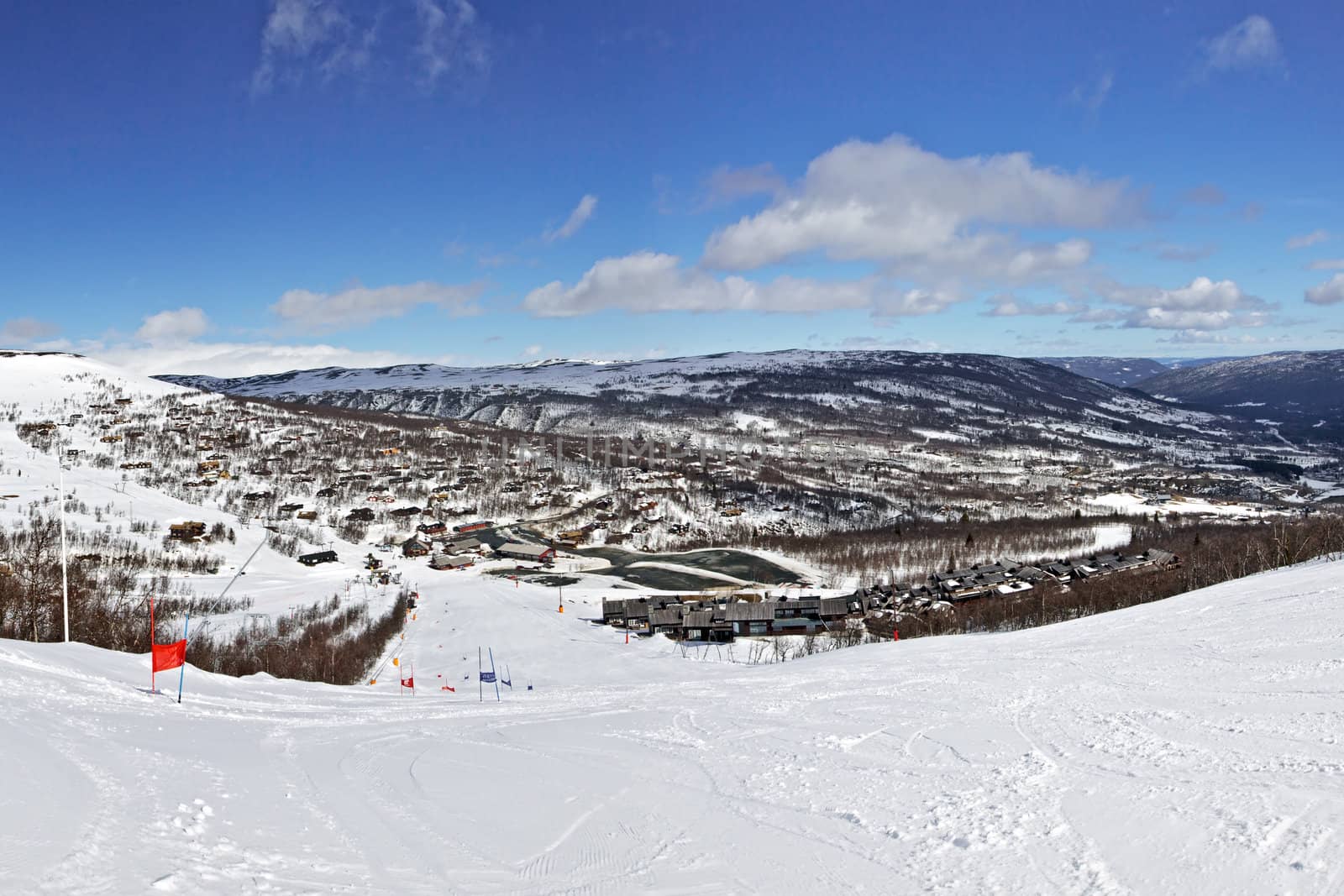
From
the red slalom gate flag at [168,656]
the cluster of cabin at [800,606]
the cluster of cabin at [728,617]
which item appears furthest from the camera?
the cluster of cabin at [800,606]

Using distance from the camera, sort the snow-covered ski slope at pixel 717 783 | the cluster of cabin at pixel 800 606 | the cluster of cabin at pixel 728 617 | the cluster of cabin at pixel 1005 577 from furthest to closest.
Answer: the cluster of cabin at pixel 1005 577 → the cluster of cabin at pixel 800 606 → the cluster of cabin at pixel 728 617 → the snow-covered ski slope at pixel 717 783

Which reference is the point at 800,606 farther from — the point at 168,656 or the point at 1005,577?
the point at 168,656

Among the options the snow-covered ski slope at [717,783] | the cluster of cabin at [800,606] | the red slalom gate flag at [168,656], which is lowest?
the cluster of cabin at [800,606]

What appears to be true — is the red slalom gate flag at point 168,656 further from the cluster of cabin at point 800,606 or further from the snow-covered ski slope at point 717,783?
the cluster of cabin at point 800,606

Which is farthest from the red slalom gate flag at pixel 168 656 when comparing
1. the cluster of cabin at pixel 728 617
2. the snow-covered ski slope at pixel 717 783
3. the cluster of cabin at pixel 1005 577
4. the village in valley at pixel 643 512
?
the cluster of cabin at pixel 1005 577

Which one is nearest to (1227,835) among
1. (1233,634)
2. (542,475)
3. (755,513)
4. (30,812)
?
(30,812)

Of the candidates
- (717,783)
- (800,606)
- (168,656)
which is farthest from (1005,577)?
(168,656)

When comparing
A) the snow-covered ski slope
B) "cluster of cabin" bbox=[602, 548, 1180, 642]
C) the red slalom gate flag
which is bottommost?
"cluster of cabin" bbox=[602, 548, 1180, 642]

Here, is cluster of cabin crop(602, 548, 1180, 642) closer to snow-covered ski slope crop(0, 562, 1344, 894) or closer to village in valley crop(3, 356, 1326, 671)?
village in valley crop(3, 356, 1326, 671)

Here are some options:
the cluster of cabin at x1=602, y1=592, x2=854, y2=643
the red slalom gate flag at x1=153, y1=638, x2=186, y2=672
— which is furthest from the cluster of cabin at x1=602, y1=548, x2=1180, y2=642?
the red slalom gate flag at x1=153, y1=638, x2=186, y2=672

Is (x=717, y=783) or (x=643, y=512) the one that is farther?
(x=643, y=512)
